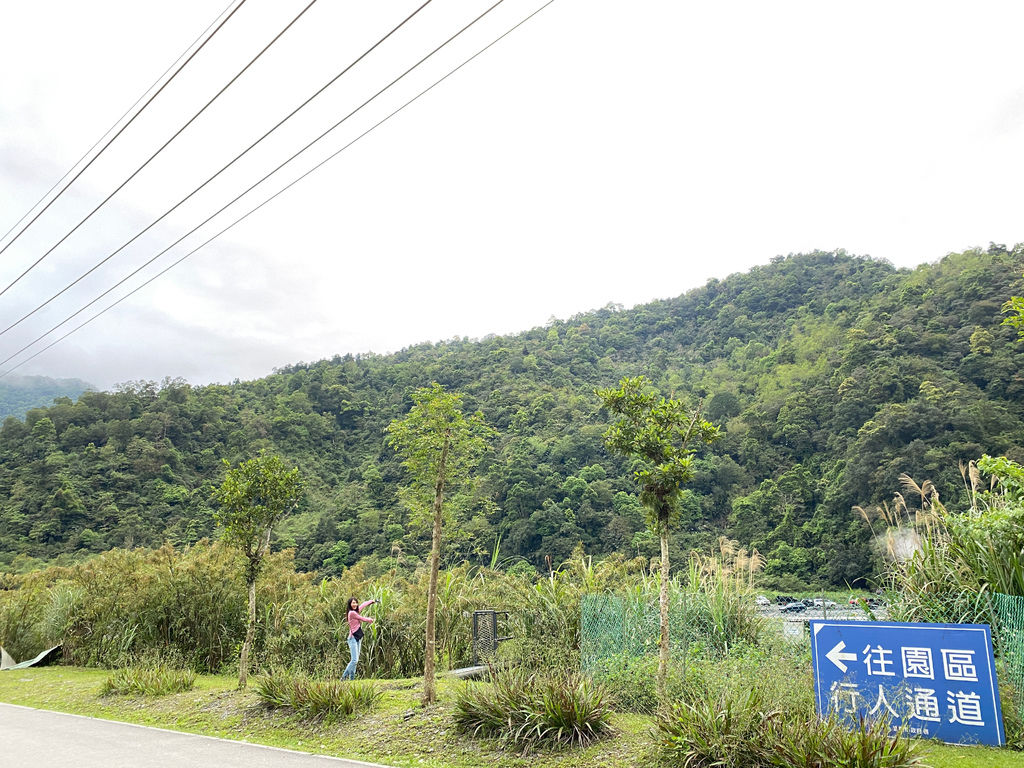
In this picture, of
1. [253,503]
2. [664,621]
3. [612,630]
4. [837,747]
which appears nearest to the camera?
[837,747]

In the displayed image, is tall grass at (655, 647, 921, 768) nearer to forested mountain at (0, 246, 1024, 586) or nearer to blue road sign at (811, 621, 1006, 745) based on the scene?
blue road sign at (811, 621, 1006, 745)

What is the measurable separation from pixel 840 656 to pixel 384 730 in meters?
5.14

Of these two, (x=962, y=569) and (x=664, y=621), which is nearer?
(x=664, y=621)

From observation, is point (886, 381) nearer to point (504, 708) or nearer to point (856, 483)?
point (856, 483)

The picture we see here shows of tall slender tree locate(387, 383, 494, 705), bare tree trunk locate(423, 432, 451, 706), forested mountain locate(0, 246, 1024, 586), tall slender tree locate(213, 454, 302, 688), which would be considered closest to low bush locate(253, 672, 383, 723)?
bare tree trunk locate(423, 432, 451, 706)

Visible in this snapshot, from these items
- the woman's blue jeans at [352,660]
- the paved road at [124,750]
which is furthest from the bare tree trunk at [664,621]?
the woman's blue jeans at [352,660]

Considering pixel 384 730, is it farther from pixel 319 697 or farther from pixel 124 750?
pixel 124 750

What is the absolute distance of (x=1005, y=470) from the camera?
8312mm

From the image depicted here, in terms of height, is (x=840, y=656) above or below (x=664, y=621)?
below

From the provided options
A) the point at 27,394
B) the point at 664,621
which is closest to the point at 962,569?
the point at 664,621

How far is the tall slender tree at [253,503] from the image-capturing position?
10.9 m

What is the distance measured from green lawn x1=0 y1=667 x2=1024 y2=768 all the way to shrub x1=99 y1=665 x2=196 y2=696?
16cm

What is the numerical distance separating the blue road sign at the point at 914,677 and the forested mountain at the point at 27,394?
74.1 m

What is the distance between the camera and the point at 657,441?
798 cm
